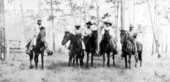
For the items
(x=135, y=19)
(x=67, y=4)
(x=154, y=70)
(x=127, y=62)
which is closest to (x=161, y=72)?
(x=154, y=70)

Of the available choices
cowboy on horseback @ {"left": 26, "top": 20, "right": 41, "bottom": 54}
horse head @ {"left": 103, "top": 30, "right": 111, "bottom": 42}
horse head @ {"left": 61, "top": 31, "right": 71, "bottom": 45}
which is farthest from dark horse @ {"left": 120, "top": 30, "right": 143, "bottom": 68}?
cowboy on horseback @ {"left": 26, "top": 20, "right": 41, "bottom": 54}

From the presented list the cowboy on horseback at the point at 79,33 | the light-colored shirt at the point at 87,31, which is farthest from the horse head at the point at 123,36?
the cowboy on horseback at the point at 79,33

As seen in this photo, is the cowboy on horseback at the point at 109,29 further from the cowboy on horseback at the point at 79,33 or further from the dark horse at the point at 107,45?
the cowboy on horseback at the point at 79,33

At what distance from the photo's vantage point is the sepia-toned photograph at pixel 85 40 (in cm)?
762

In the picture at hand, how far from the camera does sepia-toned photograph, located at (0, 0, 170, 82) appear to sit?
25.0ft

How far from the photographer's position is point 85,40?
796 centimetres

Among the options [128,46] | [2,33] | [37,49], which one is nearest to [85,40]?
[128,46]

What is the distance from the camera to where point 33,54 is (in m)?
7.73

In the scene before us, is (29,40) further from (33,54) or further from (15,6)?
(15,6)

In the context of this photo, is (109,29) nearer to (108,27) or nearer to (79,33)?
(108,27)

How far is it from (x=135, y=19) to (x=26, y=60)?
259cm

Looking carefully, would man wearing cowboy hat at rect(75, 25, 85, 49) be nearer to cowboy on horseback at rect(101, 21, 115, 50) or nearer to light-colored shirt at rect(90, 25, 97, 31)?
light-colored shirt at rect(90, 25, 97, 31)

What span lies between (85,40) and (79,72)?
2.53ft

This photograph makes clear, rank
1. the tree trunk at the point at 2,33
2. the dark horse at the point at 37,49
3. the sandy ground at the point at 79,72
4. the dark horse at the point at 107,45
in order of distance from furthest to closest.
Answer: the dark horse at the point at 107,45, the tree trunk at the point at 2,33, the dark horse at the point at 37,49, the sandy ground at the point at 79,72
